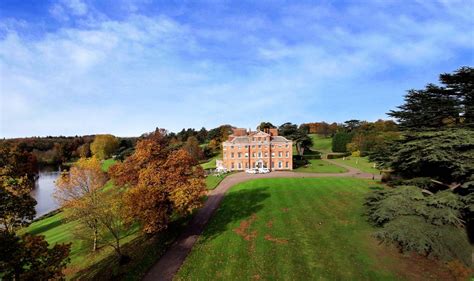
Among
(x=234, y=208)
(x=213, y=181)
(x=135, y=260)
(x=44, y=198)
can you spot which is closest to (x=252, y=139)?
(x=213, y=181)

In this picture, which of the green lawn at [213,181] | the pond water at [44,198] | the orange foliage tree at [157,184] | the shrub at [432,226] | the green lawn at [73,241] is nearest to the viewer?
the shrub at [432,226]

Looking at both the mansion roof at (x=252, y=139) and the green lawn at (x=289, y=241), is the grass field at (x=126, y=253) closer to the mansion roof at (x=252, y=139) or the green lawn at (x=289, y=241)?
the green lawn at (x=289, y=241)

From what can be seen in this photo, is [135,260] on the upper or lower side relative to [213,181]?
lower

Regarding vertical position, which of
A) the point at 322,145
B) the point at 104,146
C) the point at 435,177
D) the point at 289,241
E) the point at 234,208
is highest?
the point at 322,145

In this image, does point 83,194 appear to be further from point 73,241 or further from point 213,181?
point 213,181

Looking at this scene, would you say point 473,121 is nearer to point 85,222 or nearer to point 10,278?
point 10,278

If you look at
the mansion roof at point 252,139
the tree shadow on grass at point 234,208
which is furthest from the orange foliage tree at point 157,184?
the mansion roof at point 252,139
